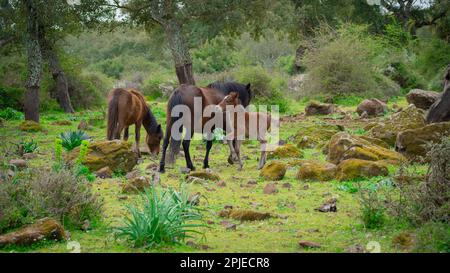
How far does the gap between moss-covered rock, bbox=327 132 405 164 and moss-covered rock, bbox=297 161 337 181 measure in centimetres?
67

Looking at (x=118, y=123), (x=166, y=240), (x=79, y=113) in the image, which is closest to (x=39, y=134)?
(x=118, y=123)

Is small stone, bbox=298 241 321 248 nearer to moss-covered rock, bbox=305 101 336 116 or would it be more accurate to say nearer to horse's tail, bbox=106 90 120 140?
horse's tail, bbox=106 90 120 140

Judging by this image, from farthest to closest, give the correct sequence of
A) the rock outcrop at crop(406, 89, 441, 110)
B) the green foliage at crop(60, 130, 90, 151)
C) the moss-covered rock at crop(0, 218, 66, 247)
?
the rock outcrop at crop(406, 89, 441, 110)
the green foliage at crop(60, 130, 90, 151)
the moss-covered rock at crop(0, 218, 66, 247)

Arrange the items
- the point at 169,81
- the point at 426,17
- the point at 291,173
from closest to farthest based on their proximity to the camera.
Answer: the point at 291,173 → the point at 169,81 → the point at 426,17

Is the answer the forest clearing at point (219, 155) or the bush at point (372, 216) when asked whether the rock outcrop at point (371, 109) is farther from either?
the bush at point (372, 216)

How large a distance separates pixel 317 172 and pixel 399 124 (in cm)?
416

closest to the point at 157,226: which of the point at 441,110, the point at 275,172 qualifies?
the point at 275,172

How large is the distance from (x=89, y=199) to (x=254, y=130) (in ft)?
18.6

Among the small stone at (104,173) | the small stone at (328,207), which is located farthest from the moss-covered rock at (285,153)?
the small stone at (328,207)

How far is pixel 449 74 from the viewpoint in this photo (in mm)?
14133

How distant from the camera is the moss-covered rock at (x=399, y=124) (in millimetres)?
13922

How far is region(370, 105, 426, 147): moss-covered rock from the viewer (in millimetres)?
13922

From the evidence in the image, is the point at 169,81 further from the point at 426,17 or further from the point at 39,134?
the point at 426,17

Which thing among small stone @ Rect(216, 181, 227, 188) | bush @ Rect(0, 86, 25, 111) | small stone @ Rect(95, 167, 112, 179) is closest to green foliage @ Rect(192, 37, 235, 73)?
bush @ Rect(0, 86, 25, 111)
